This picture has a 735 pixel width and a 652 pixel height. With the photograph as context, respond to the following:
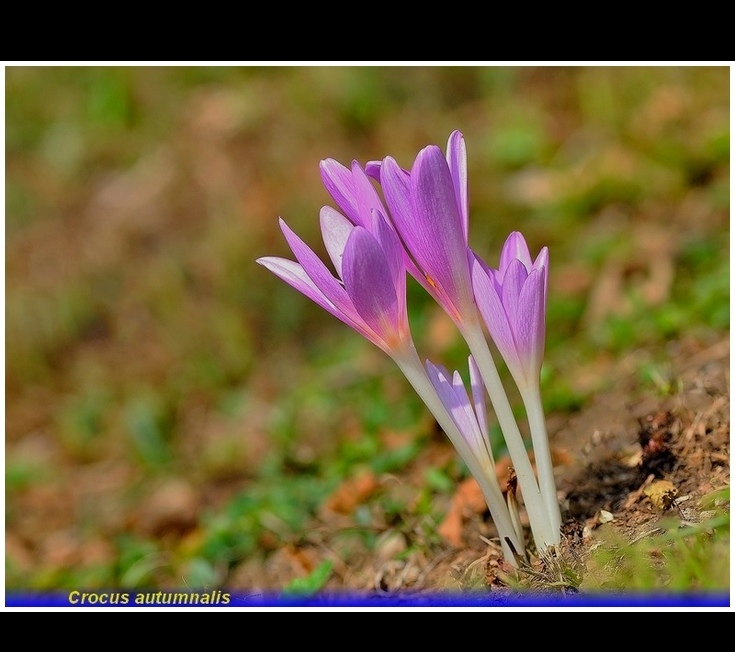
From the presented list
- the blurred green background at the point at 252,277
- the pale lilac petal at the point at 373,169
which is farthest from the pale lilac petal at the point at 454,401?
the blurred green background at the point at 252,277

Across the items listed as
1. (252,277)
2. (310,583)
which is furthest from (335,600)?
(252,277)

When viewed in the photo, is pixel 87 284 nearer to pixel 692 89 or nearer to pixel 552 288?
pixel 552 288

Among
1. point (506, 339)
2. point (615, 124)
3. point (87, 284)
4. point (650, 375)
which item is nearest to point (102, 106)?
point (87, 284)

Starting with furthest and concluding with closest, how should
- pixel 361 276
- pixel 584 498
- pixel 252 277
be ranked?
1. pixel 252 277
2. pixel 584 498
3. pixel 361 276

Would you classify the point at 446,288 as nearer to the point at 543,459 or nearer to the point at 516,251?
the point at 516,251

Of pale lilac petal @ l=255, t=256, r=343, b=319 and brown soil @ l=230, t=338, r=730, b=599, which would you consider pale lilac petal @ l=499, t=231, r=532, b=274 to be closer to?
pale lilac petal @ l=255, t=256, r=343, b=319

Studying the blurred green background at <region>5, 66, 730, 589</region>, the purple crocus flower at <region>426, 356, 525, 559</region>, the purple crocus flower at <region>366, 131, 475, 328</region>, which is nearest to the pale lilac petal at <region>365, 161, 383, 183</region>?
the purple crocus flower at <region>366, 131, 475, 328</region>

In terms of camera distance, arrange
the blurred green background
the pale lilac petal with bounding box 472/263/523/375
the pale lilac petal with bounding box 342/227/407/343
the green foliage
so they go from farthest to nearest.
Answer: the blurred green background < the green foliage < the pale lilac petal with bounding box 472/263/523/375 < the pale lilac petal with bounding box 342/227/407/343
